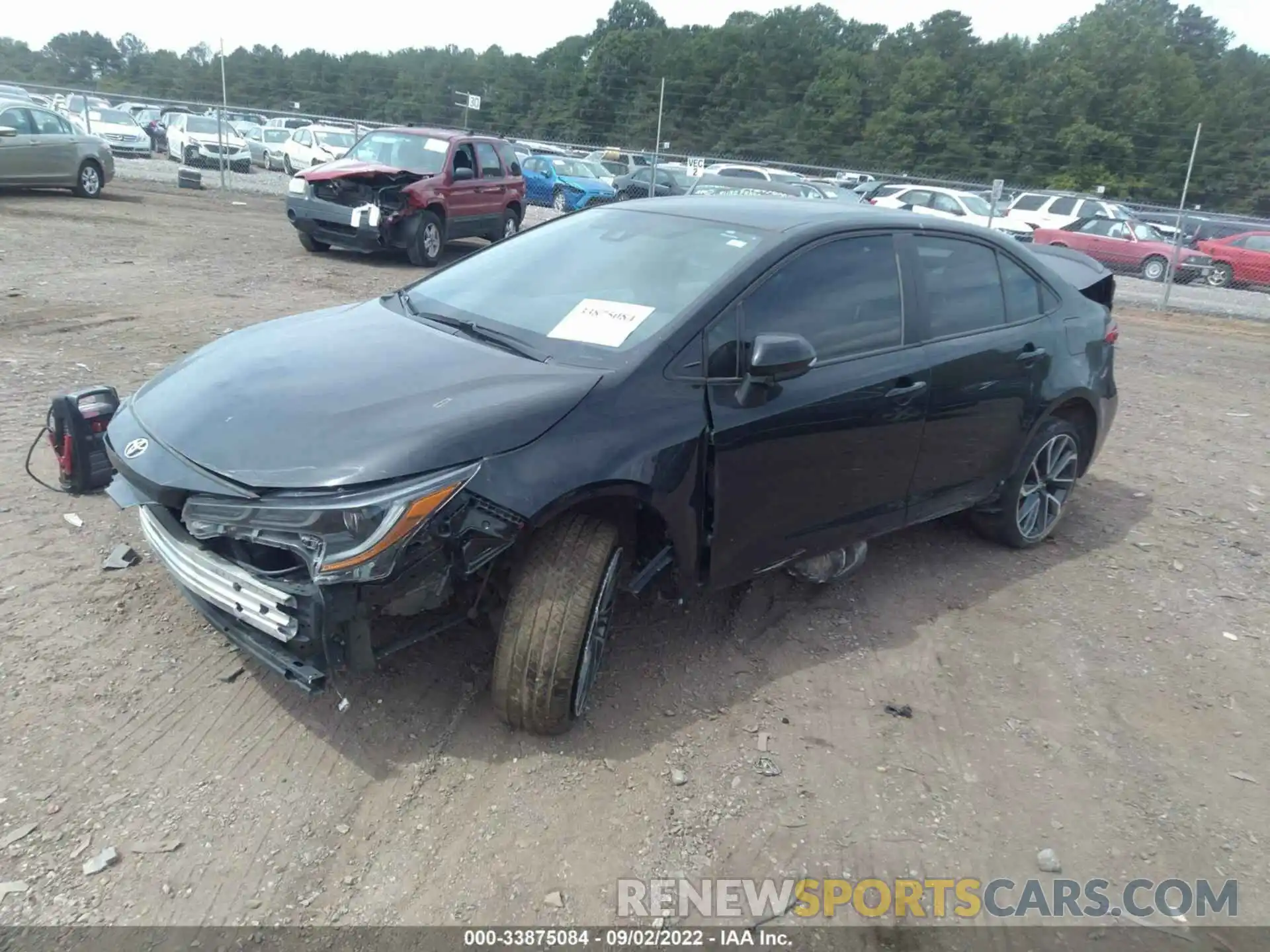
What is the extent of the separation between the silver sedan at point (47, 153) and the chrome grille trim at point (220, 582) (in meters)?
15.7

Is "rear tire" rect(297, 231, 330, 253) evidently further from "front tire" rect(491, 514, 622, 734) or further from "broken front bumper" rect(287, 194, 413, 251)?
"front tire" rect(491, 514, 622, 734)

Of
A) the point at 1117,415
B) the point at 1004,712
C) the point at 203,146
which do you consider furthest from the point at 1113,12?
the point at 1004,712

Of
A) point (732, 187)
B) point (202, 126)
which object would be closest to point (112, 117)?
point (202, 126)

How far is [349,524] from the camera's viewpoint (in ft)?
8.98

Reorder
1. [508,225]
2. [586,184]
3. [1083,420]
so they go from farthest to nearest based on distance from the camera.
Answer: [586,184] → [508,225] → [1083,420]

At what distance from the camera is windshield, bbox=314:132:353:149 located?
81.4 ft

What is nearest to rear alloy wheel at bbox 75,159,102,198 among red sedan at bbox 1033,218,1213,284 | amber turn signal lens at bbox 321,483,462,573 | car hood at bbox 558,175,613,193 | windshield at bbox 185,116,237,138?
car hood at bbox 558,175,613,193

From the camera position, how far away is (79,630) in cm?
355

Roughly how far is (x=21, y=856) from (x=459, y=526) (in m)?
1.45

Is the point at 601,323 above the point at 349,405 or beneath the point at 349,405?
above

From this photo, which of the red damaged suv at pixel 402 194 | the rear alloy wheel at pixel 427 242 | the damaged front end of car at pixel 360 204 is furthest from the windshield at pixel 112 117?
the rear alloy wheel at pixel 427 242

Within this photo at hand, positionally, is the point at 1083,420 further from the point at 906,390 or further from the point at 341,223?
the point at 341,223

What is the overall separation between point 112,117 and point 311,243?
1797 cm

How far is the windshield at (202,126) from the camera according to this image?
28.3m
